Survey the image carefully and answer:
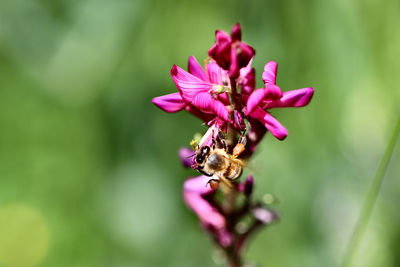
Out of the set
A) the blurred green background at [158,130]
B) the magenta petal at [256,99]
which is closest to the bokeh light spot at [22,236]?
the blurred green background at [158,130]

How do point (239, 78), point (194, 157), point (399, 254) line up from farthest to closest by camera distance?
1. point (399, 254)
2. point (194, 157)
3. point (239, 78)

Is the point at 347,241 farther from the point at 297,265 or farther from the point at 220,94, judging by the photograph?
the point at 220,94

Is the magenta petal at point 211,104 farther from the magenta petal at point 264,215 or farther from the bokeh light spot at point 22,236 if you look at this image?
the bokeh light spot at point 22,236

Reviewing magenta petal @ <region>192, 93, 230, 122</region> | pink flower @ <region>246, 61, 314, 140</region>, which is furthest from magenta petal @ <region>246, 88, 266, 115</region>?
magenta petal @ <region>192, 93, 230, 122</region>

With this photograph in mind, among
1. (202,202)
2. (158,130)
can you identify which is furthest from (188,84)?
(158,130)

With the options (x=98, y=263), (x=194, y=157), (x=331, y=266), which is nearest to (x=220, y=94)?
(x=194, y=157)

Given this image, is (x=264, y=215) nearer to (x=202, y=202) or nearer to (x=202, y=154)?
(x=202, y=202)
